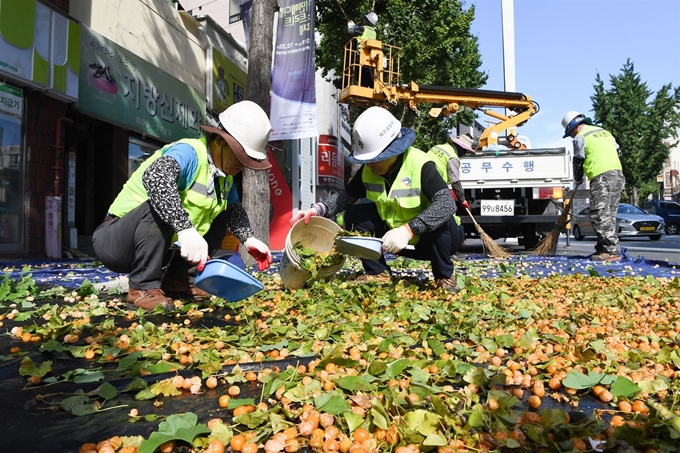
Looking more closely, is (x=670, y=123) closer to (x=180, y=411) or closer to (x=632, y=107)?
(x=632, y=107)

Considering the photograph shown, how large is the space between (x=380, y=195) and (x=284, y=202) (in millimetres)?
9121

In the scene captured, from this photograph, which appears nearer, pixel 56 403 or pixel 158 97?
pixel 56 403

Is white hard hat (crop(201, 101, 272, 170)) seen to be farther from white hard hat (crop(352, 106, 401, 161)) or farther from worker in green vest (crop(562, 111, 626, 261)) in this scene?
worker in green vest (crop(562, 111, 626, 261))

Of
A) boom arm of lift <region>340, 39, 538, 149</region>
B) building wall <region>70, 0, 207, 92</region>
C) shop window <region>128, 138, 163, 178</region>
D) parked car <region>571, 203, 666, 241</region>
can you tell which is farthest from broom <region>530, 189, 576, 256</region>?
parked car <region>571, 203, 666, 241</region>

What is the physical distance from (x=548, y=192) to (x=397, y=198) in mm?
6845

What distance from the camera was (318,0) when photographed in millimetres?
12984

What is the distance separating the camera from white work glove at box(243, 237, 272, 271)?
3.34 metres

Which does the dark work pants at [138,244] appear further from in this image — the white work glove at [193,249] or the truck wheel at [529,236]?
the truck wheel at [529,236]

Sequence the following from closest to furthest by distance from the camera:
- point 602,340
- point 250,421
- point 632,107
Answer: point 250,421
point 602,340
point 632,107

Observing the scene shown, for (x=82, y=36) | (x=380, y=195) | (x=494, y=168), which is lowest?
(x=380, y=195)

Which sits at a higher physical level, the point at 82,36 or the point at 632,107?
the point at 632,107

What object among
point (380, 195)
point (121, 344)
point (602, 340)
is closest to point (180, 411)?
point (121, 344)

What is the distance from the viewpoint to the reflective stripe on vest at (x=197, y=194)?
3.06 meters

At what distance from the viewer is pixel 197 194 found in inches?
121
